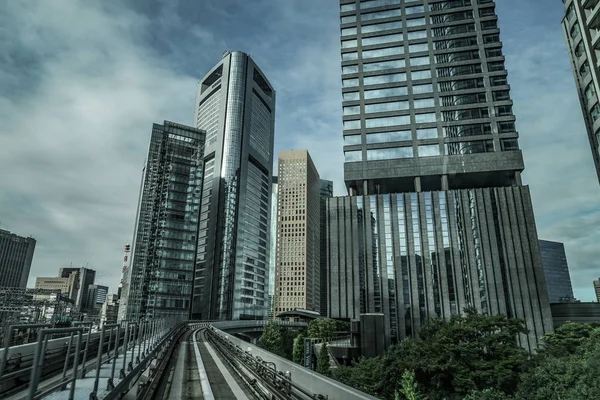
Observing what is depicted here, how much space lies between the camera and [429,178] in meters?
82.4

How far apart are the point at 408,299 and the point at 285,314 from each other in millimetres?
61744

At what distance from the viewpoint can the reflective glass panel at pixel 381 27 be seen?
286 feet

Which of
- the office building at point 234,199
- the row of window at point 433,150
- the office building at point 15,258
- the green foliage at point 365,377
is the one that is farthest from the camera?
the office building at point 15,258

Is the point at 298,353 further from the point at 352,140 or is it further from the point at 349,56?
the point at 349,56

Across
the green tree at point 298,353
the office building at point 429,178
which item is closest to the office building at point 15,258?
the green tree at point 298,353

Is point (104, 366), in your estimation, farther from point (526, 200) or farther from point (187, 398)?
point (526, 200)

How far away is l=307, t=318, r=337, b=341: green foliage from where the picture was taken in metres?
72.6

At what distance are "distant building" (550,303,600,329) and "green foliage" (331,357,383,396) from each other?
179ft

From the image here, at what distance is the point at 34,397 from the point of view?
→ 5.16m

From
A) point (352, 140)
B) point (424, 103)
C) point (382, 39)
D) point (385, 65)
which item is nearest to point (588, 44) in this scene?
point (424, 103)

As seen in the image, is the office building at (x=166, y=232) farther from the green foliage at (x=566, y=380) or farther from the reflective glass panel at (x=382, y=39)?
the green foliage at (x=566, y=380)

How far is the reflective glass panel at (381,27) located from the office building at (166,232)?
243 feet

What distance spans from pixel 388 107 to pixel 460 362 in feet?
220

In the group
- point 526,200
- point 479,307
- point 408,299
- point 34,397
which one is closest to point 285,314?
point 408,299
